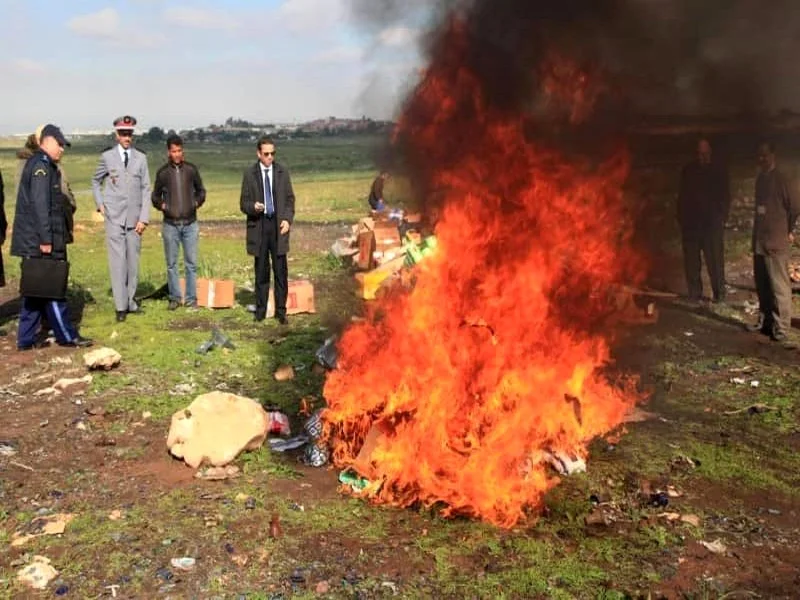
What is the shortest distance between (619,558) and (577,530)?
1.35 ft

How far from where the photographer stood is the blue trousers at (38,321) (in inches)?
349

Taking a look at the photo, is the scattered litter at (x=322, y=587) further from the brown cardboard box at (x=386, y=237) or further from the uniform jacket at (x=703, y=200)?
the brown cardboard box at (x=386, y=237)

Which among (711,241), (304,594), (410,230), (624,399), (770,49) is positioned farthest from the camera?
(410,230)

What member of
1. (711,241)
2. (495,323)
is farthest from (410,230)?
(495,323)

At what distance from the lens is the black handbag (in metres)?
8.52

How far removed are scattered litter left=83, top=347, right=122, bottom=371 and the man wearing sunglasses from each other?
2256mm

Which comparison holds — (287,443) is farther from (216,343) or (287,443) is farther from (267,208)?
(267,208)

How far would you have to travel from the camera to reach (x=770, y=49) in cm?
557

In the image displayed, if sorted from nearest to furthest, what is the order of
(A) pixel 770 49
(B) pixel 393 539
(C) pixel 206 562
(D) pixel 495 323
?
(C) pixel 206 562
(B) pixel 393 539
(A) pixel 770 49
(D) pixel 495 323

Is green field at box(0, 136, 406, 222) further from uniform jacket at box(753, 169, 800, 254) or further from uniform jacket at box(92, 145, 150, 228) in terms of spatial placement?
uniform jacket at box(753, 169, 800, 254)

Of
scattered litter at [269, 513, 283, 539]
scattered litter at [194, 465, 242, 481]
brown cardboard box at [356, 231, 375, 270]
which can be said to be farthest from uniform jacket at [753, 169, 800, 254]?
scattered litter at [269, 513, 283, 539]

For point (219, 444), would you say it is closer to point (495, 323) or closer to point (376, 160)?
point (495, 323)

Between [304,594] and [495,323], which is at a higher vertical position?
[495,323]

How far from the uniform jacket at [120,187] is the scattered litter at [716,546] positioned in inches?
329
